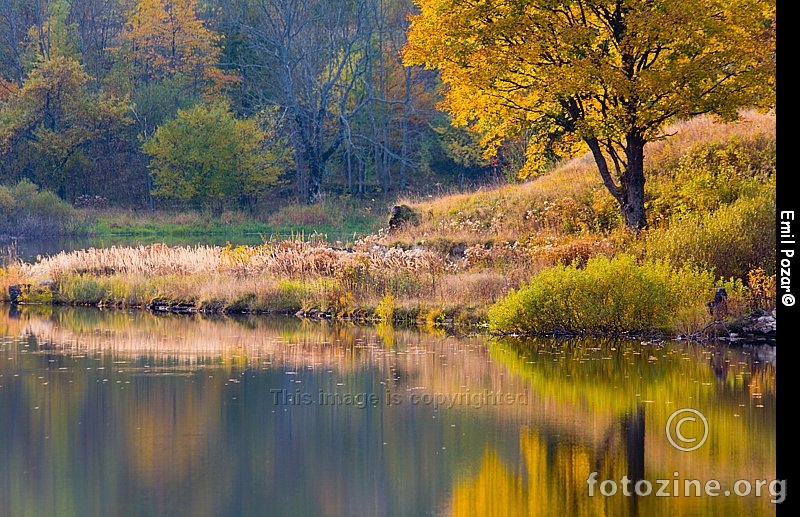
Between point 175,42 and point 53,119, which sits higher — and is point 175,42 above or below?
above

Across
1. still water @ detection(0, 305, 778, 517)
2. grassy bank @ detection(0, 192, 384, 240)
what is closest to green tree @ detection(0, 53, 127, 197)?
grassy bank @ detection(0, 192, 384, 240)

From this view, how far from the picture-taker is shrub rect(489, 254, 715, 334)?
861 inches

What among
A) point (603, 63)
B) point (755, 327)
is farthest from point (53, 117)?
point (755, 327)

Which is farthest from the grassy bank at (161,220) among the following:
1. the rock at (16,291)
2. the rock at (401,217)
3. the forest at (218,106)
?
the rock at (16,291)

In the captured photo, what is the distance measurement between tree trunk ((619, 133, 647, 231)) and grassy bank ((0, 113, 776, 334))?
0.67 m

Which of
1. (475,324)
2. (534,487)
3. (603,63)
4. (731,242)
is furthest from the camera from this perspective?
(603,63)

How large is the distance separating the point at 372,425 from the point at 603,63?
14619 mm

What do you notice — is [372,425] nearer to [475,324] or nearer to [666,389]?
[666,389]

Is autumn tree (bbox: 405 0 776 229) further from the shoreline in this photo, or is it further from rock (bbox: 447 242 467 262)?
the shoreline

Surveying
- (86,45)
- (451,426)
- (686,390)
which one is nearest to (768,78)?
(686,390)

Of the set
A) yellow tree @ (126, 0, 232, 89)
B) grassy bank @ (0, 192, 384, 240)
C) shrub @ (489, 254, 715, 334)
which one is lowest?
shrub @ (489, 254, 715, 334)

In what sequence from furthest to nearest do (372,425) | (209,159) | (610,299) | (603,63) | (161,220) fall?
(209,159) < (161,220) < (603,63) < (610,299) < (372,425)

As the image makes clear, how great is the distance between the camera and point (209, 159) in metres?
69.5

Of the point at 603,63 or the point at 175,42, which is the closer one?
the point at 603,63
